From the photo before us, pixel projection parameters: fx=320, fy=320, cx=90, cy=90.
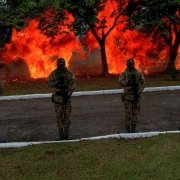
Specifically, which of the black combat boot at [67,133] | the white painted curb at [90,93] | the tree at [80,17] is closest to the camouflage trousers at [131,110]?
the black combat boot at [67,133]

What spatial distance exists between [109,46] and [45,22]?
17.9 feet

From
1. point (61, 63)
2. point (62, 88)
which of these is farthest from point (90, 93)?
point (61, 63)

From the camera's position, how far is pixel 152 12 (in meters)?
17.9

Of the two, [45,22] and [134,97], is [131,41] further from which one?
[134,97]

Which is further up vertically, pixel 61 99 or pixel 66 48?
pixel 66 48

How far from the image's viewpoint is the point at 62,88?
805cm

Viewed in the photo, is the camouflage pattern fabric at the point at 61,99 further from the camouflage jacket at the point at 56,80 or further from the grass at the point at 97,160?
the grass at the point at 97,160

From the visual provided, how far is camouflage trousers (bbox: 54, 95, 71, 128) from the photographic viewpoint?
8102 mm

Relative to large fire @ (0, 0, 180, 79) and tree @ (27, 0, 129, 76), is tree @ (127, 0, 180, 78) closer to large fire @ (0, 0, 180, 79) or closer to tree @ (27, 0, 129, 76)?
tree @ (27, 0, 129, 76)

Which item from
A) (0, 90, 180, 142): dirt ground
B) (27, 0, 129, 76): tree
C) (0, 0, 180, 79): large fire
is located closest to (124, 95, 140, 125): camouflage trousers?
(0, 90, 180, 142): dirt ground

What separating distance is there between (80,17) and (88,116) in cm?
A: 900

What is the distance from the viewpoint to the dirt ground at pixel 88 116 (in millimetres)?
9234

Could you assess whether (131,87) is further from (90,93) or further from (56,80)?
(90,93)

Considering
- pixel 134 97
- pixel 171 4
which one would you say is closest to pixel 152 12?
pixel 171 4
